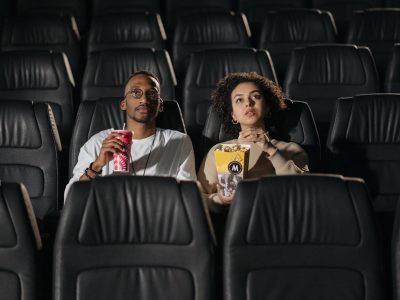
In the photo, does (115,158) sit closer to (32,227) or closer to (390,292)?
(32,227)

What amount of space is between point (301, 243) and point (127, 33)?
3.11m

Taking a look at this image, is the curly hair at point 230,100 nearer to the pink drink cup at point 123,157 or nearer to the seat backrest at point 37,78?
the pink drink cup at point 123,157

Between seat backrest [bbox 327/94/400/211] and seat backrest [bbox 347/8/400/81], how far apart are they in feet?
5.52

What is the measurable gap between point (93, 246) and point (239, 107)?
3.75 feet

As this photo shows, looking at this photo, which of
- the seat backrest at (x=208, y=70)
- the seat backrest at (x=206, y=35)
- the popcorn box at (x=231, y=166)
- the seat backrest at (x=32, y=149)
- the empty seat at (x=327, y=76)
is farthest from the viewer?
the seat backrest at (x=206, y=35)

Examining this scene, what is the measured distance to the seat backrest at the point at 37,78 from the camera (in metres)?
4.18

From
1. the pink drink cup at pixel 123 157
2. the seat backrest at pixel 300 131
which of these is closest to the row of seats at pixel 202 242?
the pink drink cup at pixel 123 157

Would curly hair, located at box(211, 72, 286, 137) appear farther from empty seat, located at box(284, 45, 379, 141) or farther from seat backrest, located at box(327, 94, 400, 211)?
empty seat, located at box(284, 45, 379, 141)

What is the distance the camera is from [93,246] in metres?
2.28

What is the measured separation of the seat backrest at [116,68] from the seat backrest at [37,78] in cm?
15

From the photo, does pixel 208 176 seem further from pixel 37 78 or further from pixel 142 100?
pixel 37 78

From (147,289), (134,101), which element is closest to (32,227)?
(147,289)

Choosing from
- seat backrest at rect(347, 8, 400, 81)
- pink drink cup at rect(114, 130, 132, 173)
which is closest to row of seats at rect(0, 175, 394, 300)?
pink drink cup at rect(114, 130, 132, 173)

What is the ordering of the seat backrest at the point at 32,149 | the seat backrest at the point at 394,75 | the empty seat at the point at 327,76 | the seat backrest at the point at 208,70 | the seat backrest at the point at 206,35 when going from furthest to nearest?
the seat backrest at the point at 206,35 → the seat backrest at the point at 394,75 → the empty seat at the point at 327,76 → the seat backrest at the point at 208,70 → the seat backrest at the point at 32,149
